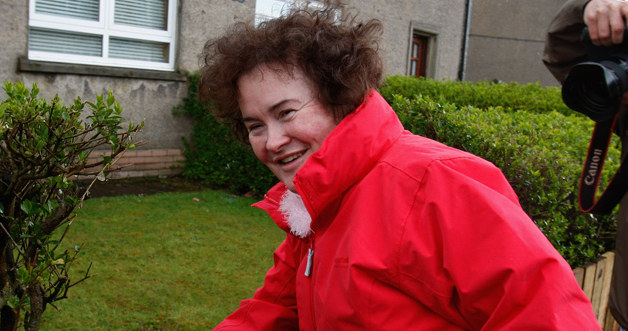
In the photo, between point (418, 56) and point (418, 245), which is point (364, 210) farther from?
point (418, 56)

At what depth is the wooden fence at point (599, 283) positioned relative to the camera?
345 cm

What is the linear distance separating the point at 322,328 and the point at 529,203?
2.30 m

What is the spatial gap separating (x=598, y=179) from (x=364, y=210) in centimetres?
146

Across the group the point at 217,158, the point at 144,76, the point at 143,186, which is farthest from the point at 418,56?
the point at 143,186

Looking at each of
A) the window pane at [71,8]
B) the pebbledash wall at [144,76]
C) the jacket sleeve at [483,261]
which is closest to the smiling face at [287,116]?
the jacket sleeve at [483,261]

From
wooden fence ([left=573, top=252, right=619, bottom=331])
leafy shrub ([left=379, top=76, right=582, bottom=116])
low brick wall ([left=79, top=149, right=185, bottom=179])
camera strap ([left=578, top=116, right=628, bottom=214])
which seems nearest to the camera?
camera strap ([left=578, top=116, right=628, bottom=214])

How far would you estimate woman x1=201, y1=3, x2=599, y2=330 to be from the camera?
4.41 feet

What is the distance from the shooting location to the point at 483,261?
53.0 inches

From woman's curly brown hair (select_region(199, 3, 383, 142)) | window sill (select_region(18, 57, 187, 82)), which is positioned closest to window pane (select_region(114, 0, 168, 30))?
window sill (select_region(18, 57, 187, 82))

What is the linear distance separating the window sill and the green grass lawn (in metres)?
1.79

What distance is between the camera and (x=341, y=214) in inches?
67.0

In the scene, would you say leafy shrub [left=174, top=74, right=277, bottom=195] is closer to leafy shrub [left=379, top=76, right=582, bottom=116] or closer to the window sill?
the window sill

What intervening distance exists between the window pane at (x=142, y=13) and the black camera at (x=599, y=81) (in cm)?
697

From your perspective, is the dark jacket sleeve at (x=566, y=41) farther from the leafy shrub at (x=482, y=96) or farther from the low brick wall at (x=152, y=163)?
the leafy shrub at (x=482, y=96)
